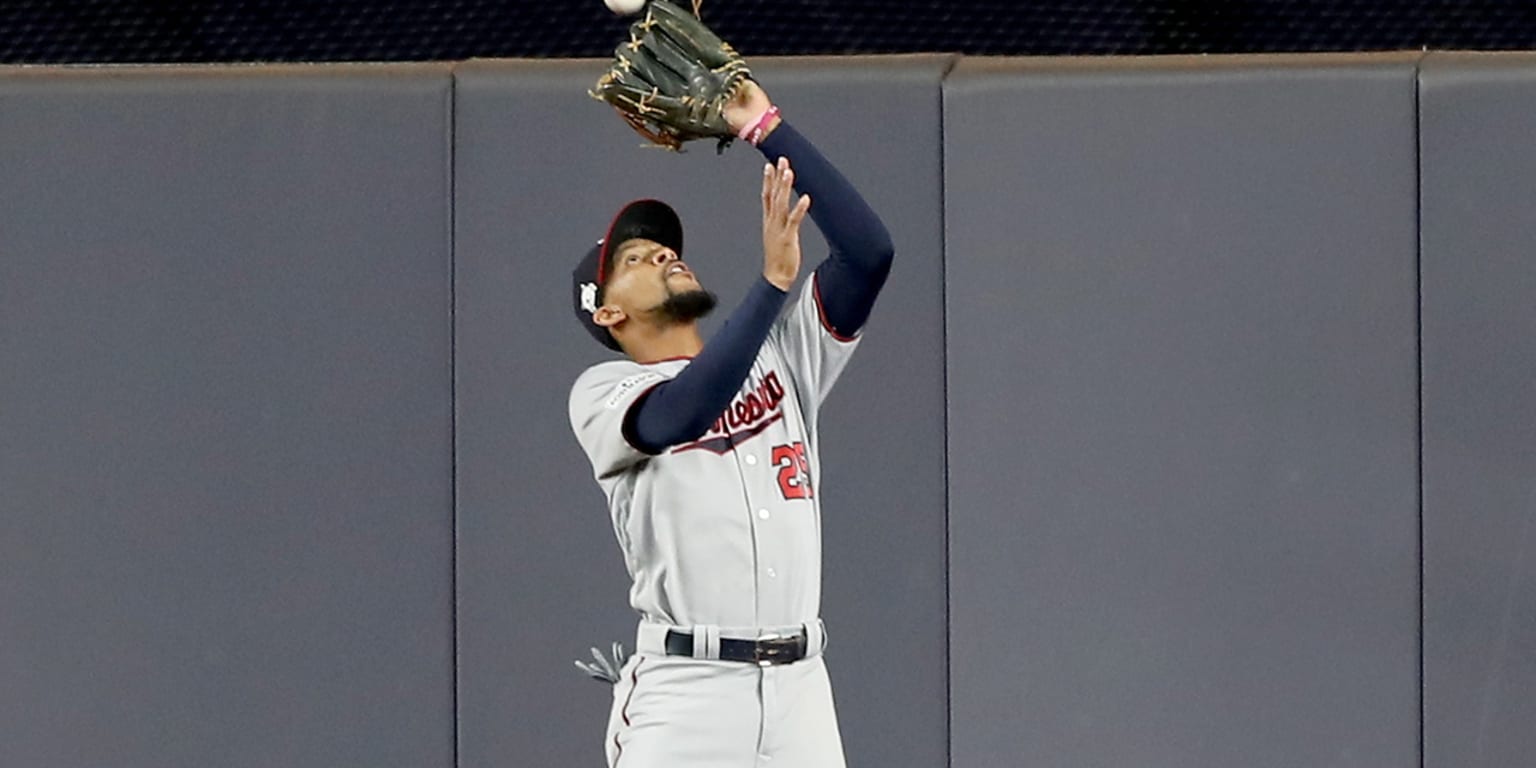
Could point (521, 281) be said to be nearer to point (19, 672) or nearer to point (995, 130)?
point (995, 130)

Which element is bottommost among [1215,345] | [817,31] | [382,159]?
[1215,345]

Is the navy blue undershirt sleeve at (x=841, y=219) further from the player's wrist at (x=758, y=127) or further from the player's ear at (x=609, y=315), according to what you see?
the player's ear at (x=609, y=315)

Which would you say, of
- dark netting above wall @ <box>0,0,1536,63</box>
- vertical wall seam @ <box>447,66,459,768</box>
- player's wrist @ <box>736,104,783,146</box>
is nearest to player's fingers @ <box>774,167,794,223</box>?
player's wrist @ <box>736,104,783,146</box>

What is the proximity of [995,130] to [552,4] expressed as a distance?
3.85 feet

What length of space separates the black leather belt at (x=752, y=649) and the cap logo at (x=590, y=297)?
0.43m

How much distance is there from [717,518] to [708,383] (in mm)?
283

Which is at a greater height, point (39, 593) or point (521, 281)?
point (521, 281)

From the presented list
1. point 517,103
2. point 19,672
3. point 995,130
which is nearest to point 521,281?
point 517,103

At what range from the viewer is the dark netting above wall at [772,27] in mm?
4434

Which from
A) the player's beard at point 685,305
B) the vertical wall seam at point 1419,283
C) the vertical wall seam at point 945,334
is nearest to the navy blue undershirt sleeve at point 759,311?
the player's beard at point 685,305

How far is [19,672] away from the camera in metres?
3.96

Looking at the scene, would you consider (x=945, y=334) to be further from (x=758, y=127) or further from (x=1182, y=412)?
(x=758, y=127)

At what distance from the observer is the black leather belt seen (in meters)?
2.78

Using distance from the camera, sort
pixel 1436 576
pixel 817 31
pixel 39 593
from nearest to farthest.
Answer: pixel 1436 576
pixel 39 593
pixel 817 31
